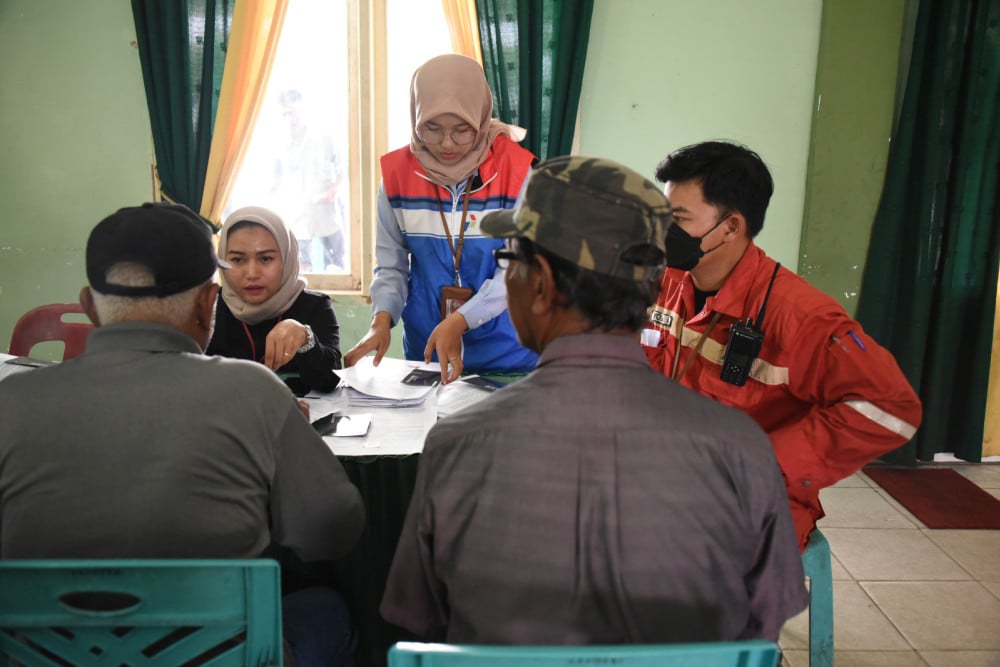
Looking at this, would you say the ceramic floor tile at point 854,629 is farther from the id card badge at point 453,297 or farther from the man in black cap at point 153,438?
the man in black cap at point 153,438

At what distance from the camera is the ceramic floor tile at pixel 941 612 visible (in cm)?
222

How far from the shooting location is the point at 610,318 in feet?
3.01

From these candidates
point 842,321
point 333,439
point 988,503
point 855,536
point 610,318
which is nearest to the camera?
point 610,318

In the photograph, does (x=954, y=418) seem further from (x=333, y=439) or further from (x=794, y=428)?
(x=333, y=439)

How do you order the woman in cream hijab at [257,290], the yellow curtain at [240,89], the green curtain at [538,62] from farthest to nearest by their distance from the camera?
the yellow curtain at [240,89] → the green curtain at [538,62] → the woman in cream hijab at [257,290]

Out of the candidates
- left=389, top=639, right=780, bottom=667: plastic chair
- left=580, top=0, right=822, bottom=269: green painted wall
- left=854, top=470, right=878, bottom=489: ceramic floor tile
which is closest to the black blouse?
left=389, top=639, right=780, bottom=667: plastic chair

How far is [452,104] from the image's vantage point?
Answer: 2.11m

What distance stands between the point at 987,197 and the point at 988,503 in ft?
4.87

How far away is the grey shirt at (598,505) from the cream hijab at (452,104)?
1.44m

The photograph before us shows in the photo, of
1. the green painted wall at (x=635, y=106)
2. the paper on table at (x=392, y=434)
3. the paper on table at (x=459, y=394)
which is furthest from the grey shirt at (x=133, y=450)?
the green painted wall at (x=635, y=106)

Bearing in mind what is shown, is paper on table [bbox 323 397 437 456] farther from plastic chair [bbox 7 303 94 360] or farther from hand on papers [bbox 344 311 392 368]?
plastic chair [bbox 7 303 94 360]

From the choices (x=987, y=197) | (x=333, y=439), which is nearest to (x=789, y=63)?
(x=987, y=197)

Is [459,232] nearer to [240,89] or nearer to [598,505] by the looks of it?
[598,505]

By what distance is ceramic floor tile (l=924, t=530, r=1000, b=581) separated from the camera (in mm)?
2658
